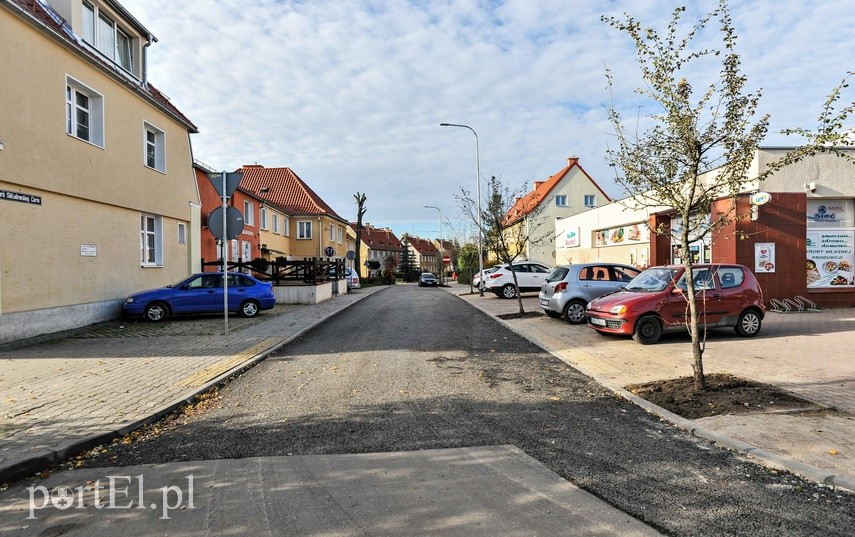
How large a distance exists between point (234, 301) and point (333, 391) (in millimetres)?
9983

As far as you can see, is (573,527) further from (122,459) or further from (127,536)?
(122,459)

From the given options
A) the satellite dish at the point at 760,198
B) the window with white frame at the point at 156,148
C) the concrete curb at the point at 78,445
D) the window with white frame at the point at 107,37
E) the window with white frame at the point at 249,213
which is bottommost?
the concrete curb at the point at 78,445

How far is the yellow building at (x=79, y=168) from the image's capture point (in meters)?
10.5

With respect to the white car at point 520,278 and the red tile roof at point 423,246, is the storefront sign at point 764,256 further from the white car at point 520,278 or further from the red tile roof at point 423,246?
the red tile roof at point 423,246

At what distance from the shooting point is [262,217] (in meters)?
31.9

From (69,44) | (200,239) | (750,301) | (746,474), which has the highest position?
(69,44)

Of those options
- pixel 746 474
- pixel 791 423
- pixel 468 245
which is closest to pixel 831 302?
pixel 791 423

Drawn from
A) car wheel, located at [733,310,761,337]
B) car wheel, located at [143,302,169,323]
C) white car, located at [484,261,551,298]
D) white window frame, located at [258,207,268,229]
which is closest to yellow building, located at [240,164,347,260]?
white window frame, located at [258,207,268,229]

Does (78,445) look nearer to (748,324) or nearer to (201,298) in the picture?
(201,298)

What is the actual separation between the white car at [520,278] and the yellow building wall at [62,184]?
47.0 feet

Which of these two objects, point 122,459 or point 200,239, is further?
point 200,239

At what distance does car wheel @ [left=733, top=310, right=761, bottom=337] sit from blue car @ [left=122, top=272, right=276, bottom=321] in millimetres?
12512

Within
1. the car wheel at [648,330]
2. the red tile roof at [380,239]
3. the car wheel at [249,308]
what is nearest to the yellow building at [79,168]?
the car wheel at [249,308]

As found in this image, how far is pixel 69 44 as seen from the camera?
11.9 meters
